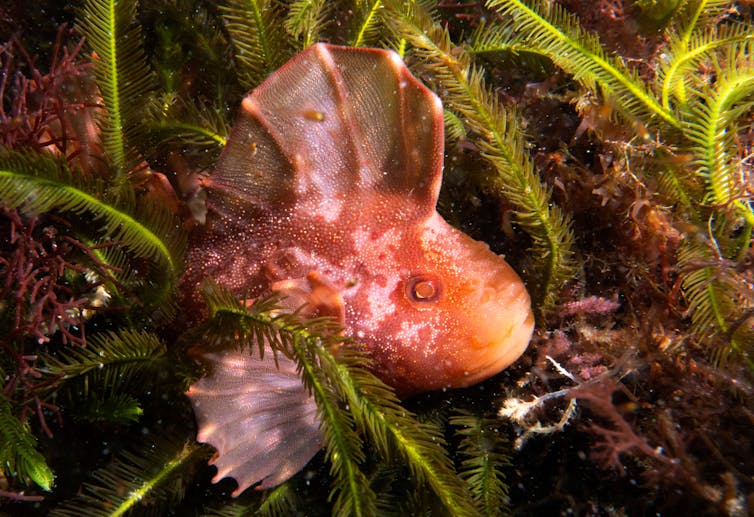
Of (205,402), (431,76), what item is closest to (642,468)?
(205,402)

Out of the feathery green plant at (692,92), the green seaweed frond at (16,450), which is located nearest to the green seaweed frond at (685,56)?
the feathery green plant at (692,92)

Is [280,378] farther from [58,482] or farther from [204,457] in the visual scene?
[58,482]

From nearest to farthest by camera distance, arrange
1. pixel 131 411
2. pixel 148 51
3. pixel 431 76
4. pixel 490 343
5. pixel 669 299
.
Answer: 1. pixel 490 343
2. pixel 669 299
3. pixel 131 411
4. pixel 431 76
5. pixel 148 51

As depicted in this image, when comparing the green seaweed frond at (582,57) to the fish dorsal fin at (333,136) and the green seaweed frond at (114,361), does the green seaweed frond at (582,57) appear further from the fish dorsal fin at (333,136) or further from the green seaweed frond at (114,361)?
the green seaweed frond at (114,361)

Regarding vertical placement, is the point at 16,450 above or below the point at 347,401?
below

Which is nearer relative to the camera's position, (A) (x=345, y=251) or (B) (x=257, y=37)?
(A) (x=345, y=251)

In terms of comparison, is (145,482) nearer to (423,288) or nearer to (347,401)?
(347,401)

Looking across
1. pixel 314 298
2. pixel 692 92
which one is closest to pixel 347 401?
pixel 314 298
